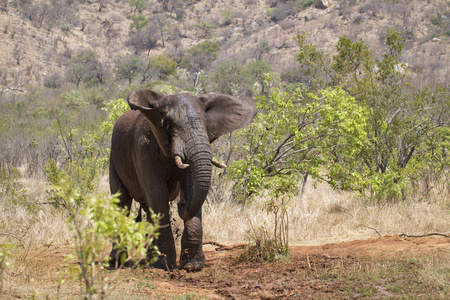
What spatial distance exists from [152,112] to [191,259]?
1899 millimetres

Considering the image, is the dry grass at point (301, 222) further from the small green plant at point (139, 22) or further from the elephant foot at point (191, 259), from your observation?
the small green plant at point (139, 22)

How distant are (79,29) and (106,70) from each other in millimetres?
15391

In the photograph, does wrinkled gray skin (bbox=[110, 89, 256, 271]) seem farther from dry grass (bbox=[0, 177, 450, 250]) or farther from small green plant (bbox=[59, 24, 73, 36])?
small green plant (bbox=[59, 24, 73, 36])

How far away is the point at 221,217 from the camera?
359 inches

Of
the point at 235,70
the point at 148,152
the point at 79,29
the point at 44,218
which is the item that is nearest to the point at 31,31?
the point at 79,29

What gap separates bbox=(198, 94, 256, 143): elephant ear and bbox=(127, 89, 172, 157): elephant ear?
66 centimetres

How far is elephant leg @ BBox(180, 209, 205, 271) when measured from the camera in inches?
242

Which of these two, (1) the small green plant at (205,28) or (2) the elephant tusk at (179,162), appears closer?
(2) the elephant tusk at (179,162)

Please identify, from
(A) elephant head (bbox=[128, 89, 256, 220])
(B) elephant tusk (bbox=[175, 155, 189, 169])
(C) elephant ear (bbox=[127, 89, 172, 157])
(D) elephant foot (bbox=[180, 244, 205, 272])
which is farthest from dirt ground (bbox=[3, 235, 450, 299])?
(C) elephant ear (bbox=[127, 89, 172, 157])

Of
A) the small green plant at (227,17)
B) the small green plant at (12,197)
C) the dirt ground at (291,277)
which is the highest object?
the small green plant at (227,17)

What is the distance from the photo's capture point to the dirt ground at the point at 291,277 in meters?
4.70

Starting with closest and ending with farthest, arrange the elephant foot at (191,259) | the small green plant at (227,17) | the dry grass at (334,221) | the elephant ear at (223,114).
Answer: the elephant foot at (191,259) → the elephant ear at (223,114) → the dry grass at (334,221) → the small green plant at (227,17)

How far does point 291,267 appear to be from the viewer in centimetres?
598

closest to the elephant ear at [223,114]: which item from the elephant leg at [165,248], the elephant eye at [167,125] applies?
the elephant eye at [167,125]
